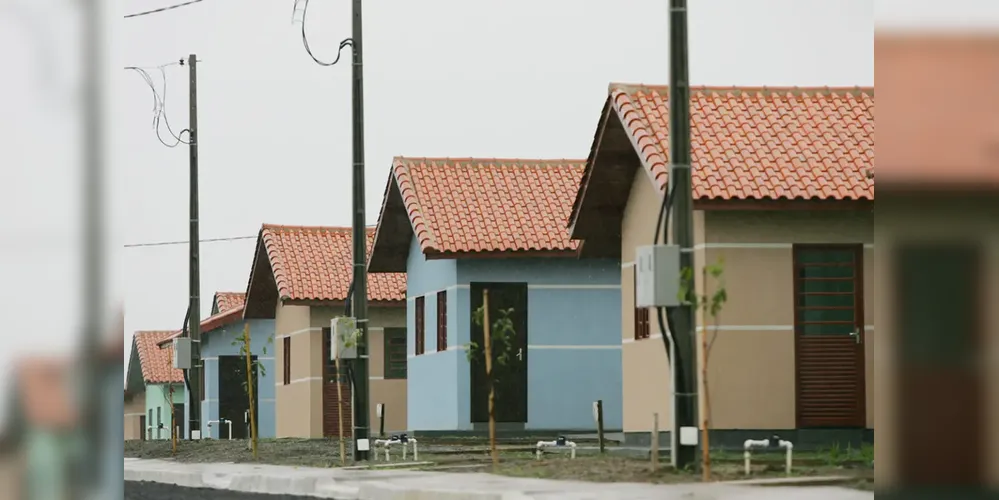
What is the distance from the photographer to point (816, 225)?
19.9 m

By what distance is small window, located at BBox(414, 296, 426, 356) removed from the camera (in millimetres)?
31350

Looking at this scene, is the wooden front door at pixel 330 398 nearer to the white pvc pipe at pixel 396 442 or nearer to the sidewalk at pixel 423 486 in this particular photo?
the white pvc pipe at pixel 396 442

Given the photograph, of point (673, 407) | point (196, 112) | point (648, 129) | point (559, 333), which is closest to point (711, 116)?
point (648, 129)

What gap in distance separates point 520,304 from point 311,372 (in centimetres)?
1001

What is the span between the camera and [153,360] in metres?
63.0

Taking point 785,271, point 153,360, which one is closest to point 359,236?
point 785,271

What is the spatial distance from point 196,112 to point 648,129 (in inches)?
646

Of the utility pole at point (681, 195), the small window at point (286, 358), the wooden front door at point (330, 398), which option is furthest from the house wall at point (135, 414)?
the utility pole at point (681, 195)
